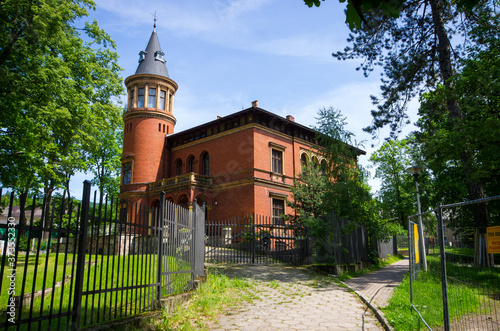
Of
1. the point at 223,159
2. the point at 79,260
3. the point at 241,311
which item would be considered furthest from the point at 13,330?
the point at 223,159

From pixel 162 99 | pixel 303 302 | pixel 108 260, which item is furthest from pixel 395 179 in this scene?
pixel 108 260

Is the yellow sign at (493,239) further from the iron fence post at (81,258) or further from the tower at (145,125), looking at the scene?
the tower at (145,125)

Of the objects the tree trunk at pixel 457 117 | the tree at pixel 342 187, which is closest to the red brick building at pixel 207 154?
the tree at pixel 342 187

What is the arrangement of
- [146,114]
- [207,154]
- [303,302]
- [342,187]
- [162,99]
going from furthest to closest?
[162,99], [146,114], [207,154], [342,187], [303,302]

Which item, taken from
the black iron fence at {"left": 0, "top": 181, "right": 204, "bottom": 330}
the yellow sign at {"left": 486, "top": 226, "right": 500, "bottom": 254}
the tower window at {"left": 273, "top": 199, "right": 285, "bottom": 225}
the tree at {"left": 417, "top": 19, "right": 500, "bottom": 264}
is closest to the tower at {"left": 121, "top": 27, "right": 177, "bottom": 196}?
the tower window at {"left": 273, "top": 199, "right": 285, "bottom": 225}

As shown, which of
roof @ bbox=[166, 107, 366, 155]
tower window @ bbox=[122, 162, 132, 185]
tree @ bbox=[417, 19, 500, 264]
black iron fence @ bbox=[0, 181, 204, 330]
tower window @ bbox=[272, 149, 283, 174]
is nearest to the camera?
black iron fence @ bbox=[0, 181, 204, 330]

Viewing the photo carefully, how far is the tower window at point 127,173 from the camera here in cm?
3188

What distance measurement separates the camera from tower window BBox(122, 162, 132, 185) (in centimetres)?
3188

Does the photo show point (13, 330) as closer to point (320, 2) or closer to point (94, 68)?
point (320, 2)

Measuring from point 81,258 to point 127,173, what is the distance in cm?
2872

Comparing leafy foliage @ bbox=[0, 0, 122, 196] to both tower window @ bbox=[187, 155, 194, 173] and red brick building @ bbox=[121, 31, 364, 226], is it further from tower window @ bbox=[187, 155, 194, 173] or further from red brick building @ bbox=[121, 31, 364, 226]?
tower window @ bbox=[187, 155, 194, 173]

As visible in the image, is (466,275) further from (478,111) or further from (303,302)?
(478,111)

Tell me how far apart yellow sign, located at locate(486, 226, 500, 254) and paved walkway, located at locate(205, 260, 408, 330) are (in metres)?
3.48

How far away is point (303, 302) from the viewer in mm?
8664
